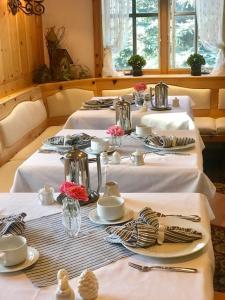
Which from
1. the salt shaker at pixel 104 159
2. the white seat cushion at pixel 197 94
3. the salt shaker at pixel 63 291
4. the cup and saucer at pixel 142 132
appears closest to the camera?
the salt shaker at pixel 63 291

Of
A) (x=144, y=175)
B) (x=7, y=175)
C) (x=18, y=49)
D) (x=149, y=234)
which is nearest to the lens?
(x=149, y=234)

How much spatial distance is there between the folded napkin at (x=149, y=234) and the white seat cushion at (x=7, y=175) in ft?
4.98

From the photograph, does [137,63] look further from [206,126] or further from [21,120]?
[21,120]

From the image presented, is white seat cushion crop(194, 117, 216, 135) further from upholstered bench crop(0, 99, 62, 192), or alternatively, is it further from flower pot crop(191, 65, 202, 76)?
upholstered bench crop(0, 99, 62, 192)

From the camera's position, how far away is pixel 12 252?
1159 mm

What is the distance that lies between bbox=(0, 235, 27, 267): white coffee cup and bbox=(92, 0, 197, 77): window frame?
4.00 metres

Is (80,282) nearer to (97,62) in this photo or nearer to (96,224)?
(96,224)

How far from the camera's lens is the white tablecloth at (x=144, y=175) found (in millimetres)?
1971

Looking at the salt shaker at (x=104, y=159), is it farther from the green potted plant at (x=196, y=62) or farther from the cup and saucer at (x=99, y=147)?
the green potted plant at (x=196, y=62)

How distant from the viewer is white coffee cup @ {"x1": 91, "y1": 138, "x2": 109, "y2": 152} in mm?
2273

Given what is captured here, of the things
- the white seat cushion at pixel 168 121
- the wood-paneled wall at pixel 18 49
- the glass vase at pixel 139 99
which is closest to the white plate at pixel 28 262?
the white seat cushion at pixel 168 121

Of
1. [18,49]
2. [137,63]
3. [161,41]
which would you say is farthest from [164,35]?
[18,49]

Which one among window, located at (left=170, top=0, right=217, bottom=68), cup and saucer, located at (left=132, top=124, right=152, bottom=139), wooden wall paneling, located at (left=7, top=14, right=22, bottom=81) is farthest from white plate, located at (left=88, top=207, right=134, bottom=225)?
window, located at (left=170, top=0, right=217, bottom=68)

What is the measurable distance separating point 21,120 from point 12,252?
2614 mm
